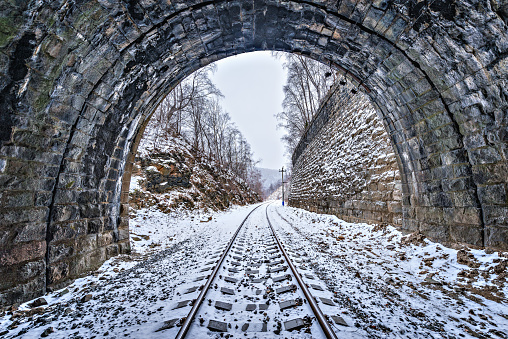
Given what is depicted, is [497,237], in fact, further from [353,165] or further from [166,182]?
[166,182]

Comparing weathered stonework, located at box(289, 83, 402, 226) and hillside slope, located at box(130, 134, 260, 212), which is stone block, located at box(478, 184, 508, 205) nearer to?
weathered stonework, located at box(289, 83, 402, 226)

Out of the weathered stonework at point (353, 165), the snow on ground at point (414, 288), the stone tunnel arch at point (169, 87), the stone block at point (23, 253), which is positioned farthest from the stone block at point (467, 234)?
the stone block at point (23, 253)

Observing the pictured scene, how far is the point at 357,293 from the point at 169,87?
594cm

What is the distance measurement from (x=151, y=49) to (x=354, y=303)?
5.47 meters

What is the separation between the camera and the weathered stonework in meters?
7.17

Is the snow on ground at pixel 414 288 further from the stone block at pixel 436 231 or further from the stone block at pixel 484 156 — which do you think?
the stone block at pixel 484 156

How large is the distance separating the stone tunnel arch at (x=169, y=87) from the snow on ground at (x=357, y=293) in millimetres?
472

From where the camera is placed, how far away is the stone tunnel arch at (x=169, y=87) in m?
3.13

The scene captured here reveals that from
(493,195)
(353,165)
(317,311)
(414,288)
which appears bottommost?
(414,288)

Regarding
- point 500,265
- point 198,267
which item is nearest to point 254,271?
point 198,267

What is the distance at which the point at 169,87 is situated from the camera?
5715 millimetres

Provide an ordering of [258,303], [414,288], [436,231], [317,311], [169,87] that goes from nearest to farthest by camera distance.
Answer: [317,311] → [258,303] → [414,288] → [436,231] → [169,87]

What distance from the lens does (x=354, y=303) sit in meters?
2.99

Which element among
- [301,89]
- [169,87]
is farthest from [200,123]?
[169,87]
